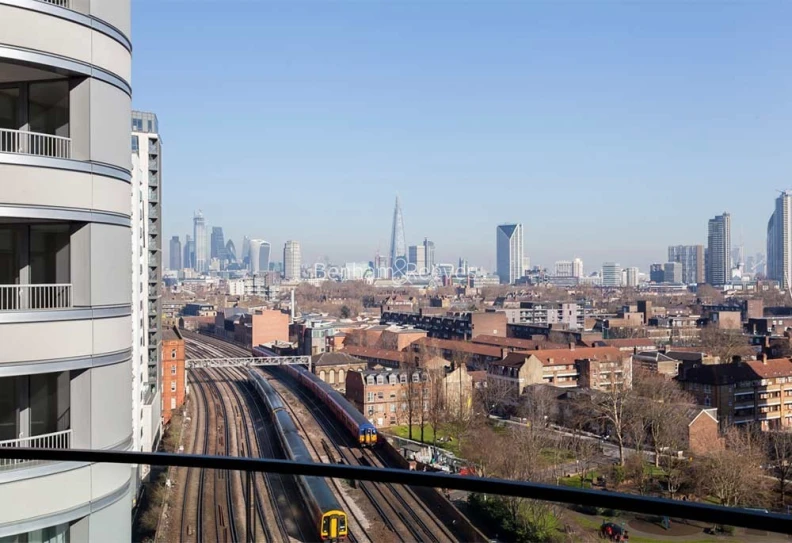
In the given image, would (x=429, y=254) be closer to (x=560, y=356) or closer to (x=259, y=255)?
(x=259, y=255)

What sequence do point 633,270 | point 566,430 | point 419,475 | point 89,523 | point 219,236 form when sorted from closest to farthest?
point 419,475 < point 89,523 < point 566,430 < point 633,270 < point 219,236

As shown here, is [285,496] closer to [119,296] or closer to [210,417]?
[119,296]

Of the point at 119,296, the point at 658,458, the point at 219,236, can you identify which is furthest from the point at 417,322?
the point at 219,236

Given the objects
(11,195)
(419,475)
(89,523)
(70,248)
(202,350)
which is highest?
(11,195)

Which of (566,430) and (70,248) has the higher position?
(70,248)

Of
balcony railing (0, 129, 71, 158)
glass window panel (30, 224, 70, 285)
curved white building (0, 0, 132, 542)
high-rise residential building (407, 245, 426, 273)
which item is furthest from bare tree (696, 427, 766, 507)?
high-rise residential building (407, 245, 426, 273)

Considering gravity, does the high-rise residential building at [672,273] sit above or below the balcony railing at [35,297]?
below

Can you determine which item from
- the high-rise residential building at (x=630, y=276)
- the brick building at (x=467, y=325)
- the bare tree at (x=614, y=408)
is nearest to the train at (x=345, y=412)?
the bare tree at (x=614, y=408)

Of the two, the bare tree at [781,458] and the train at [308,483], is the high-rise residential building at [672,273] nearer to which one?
the train at [308,483]
